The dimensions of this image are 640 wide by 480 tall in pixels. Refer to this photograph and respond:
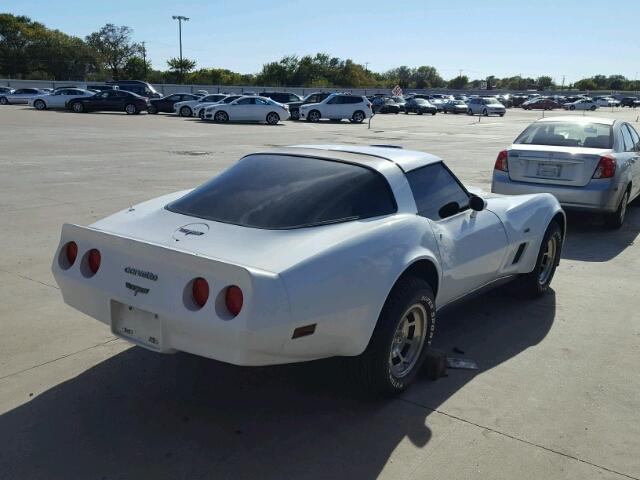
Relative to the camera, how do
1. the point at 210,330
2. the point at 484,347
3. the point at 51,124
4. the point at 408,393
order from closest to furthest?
1. the point at 210,330
2. the point at 408,393
3. the point at 484,347
4. the point at 51,124

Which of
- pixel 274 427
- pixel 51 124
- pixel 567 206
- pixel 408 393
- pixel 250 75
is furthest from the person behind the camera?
pixel 250 75

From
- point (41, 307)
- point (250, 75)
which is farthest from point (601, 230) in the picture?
point (250, 75)

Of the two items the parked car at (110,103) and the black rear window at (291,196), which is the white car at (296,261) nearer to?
the black rear window at (291,196)

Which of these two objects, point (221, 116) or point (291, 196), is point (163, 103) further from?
point (291, 196)

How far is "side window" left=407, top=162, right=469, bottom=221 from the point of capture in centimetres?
414

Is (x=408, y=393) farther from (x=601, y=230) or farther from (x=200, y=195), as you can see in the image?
(x=601, y=230)

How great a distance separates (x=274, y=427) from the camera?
336 cm

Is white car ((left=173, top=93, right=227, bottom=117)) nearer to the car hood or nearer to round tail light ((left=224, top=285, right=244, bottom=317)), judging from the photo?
the car hood

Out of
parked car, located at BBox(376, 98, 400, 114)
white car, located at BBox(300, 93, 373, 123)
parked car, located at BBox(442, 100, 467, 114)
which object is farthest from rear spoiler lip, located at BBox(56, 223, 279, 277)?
parked car, located at BBox(442, 100, 467, 114)

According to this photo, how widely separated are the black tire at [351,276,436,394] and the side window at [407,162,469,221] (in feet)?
2.05

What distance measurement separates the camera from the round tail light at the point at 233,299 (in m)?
2.90

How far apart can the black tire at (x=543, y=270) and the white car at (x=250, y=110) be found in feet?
88.4

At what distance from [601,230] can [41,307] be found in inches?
285

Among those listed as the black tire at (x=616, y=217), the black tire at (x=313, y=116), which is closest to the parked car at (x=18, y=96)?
the black tire at (x=313, y=116)
